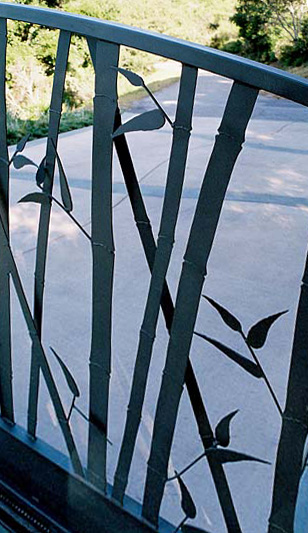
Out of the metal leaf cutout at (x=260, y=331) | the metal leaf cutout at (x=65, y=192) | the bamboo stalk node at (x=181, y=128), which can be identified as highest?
the bamboo stalk node at (x=181, y=128)

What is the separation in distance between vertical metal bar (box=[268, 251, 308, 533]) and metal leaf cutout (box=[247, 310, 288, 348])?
35 mm

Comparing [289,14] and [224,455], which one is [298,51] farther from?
[224,455]

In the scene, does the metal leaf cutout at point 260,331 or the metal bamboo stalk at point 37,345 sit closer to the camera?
the metal leaf cutout at point 260,331

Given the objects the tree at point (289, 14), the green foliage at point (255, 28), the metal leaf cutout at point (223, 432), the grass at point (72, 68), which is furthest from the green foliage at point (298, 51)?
the metal leaf cutout at point (223, 432)

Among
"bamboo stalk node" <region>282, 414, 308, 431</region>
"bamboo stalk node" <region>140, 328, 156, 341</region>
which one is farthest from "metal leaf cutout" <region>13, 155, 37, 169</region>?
"bamboo stalk node" <region>282, 414, 308, 431</region>

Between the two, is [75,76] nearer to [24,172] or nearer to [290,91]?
[24,172]

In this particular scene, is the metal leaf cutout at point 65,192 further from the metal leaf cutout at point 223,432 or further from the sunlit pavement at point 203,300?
the sunlit pavement at point 203,300

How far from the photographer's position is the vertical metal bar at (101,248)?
31.4 inches

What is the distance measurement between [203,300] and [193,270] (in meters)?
1.67

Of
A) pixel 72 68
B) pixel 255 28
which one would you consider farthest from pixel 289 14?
pixel 72 68

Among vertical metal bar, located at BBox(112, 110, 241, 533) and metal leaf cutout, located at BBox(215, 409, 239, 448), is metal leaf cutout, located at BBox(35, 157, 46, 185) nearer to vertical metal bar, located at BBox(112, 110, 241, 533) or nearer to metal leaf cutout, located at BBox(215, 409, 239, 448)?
vertical metal bar, located at BBox(112, 110, 241, 533)

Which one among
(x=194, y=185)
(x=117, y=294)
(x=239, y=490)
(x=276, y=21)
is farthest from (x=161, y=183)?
(x=276, y=21)

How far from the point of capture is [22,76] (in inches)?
271

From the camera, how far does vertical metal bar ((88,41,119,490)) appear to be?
31.4 inches
